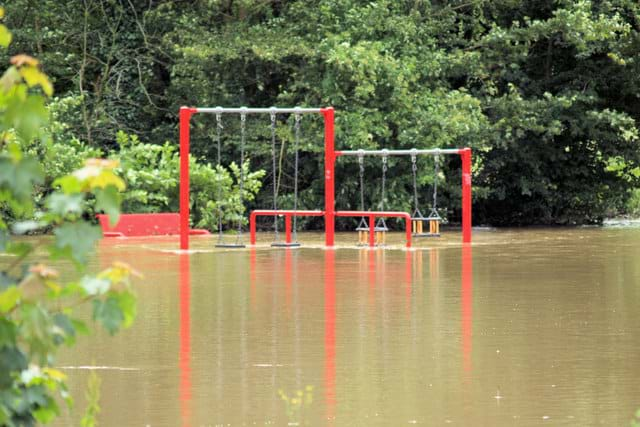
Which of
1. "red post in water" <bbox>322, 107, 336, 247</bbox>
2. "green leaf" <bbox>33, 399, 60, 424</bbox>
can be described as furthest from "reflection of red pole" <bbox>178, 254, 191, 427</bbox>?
"red post in water" <bbox>322, 107, 336, 247</bbox>

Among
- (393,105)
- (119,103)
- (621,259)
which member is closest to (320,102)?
(393,105)

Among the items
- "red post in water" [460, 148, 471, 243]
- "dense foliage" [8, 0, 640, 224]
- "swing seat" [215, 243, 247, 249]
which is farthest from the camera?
"dense foliage" [8, 0, 640, 224]

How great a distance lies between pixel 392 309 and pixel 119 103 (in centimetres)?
1855

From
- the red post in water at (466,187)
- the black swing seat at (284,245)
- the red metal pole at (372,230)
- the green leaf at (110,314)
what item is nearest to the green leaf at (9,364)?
the green leaf at (110,314)

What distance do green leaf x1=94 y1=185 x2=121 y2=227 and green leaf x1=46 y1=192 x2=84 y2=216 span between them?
2.4 inches

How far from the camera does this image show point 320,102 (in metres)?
A: 28.8

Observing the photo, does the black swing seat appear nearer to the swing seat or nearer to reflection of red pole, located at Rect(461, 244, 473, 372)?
the swing seat

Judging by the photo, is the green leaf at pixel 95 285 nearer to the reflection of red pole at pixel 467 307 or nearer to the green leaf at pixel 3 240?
the green leaf at pixel 3 240

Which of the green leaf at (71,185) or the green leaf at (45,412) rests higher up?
the green leaf at (71,185)

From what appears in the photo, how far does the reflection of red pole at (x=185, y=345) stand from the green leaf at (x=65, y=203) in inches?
136

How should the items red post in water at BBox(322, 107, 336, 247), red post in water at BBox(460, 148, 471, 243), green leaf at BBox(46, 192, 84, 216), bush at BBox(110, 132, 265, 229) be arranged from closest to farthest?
green leaf at BBox(46, 192, 84, 216) → red post in water at BBox(322, 107, 336, 247) → red post in water at BBox(460, 148, 471, 243) → bush at BBox(110, 132, 265, 229)

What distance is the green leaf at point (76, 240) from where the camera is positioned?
14.5 ft

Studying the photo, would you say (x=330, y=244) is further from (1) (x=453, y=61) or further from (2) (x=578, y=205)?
(2) (x=578, y=205)

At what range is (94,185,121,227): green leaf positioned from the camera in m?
4.38
